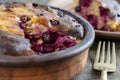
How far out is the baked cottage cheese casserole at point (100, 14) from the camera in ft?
3.58

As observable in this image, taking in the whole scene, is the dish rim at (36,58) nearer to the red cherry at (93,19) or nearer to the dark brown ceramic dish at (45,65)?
the dark brown ceramic dish at (45,65)

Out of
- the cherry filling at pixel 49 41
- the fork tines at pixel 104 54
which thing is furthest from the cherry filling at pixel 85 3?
the cherry filling at pixel 49 41

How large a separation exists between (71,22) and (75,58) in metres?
0.18

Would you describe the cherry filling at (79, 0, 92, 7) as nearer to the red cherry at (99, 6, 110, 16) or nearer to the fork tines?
the red cherry at (99, 6, 110, 16)

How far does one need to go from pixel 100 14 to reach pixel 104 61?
25 cm

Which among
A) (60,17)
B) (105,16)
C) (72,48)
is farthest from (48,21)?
(105,16)

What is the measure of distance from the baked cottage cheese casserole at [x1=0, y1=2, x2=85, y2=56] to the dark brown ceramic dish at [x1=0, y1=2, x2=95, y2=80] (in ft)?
0.13

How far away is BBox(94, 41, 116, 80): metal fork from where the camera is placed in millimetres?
872

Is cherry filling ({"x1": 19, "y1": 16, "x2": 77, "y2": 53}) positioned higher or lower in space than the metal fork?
higher

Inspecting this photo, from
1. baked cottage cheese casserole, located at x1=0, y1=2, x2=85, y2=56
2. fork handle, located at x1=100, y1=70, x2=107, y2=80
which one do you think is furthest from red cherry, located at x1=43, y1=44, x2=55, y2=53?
fork handle, located at x1=100, y1=70, x2=107, y2=80

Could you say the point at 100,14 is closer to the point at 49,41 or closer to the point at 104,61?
the point at 104,61

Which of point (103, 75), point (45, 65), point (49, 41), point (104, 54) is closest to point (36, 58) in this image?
point (45, 65)

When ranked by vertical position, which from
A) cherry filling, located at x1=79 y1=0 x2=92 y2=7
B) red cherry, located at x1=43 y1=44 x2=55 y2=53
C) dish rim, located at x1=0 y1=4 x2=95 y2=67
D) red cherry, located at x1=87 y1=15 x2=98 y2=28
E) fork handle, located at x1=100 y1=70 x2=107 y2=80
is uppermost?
cherry filling, located at x1=79 y1=0 x2=92 y2=7

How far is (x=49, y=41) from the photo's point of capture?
781mm
